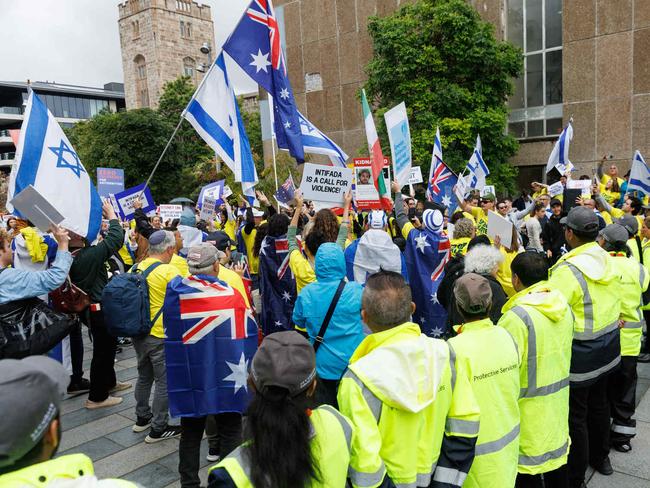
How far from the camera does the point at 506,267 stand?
15.7ft

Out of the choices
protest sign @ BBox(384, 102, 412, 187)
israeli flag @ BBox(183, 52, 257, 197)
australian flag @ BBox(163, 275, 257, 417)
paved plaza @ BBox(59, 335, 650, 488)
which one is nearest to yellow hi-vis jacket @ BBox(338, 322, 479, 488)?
australian flag @ BBox(163, 275, 257, 417)

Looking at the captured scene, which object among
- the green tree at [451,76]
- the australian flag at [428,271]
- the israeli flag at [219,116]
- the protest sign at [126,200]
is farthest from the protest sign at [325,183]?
the green tree at [451,76]

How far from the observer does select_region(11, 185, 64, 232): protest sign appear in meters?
4.10

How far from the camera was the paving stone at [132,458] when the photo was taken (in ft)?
14.2

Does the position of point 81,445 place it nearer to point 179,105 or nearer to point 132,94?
point 179,105

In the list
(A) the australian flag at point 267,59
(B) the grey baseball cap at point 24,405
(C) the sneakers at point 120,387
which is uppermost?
(A) the australian flag at point 267,59

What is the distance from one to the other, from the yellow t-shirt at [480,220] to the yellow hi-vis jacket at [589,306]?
4515 mm

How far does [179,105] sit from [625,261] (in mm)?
44701

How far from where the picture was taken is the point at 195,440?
3531 millimetres

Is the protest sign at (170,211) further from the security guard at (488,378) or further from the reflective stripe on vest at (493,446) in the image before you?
the reflective stripe on vest at (493,446)

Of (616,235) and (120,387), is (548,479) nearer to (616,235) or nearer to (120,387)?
(616,235)

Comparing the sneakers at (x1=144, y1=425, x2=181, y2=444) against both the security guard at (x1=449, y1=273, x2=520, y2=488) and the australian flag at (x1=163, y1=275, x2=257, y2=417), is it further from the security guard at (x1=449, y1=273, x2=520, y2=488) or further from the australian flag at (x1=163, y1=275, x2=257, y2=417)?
the security guard at (x1=449, y1=273, x2=520, y2=488)

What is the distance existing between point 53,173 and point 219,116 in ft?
8.58

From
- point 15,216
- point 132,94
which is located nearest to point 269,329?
point 15,216
